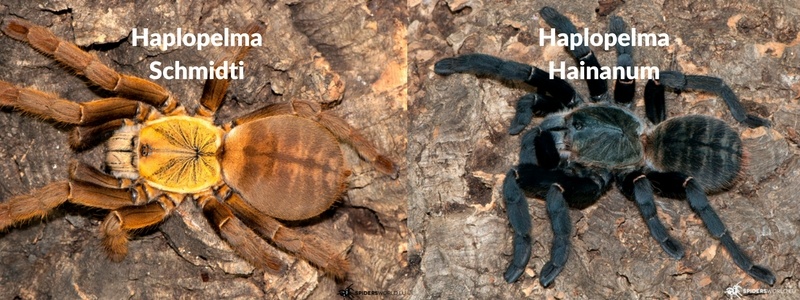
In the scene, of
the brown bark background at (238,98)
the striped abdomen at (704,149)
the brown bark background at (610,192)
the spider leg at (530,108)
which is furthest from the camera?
the spider leg at (530,108)

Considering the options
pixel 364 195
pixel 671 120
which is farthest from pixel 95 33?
pixel 671 120

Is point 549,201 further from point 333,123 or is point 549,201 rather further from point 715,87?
point 333,123

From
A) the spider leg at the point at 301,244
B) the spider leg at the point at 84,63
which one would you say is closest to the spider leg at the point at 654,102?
the spider leg at the point at 301,244

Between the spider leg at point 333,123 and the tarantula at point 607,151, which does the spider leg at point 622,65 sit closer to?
the tarantula at point 607,151

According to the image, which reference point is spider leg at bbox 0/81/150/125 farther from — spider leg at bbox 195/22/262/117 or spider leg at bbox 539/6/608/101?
spider leg at bbox 539/6/608/101

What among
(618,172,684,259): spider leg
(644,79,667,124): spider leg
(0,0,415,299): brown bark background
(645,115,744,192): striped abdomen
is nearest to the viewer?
(618,172,684,259): spider leg

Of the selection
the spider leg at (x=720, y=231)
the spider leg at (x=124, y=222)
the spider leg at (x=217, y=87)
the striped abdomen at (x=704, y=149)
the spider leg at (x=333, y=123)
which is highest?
the spider leg at (x=217, y=87)

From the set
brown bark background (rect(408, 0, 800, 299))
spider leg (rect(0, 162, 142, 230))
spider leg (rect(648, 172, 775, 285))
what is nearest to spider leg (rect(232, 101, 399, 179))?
Result: brown bark background (rect(408, 0, 800, 299))
